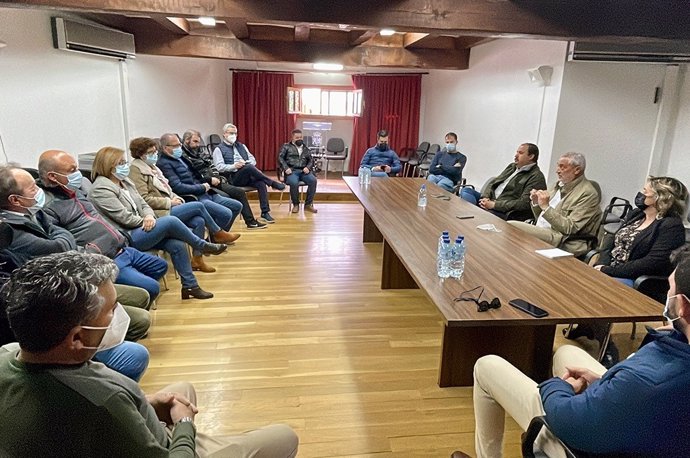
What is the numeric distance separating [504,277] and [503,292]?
195 millimetres

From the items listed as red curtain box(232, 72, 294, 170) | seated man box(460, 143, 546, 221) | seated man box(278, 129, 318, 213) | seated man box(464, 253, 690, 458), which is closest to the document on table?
seated man box(464, 253, 690, 458)

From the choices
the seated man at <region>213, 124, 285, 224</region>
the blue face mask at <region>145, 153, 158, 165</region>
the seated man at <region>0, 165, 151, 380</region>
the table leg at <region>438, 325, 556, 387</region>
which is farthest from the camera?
the seated man at <region>213, 124, 285, 224</region>

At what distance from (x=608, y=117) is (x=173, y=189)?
A: 14.1ft

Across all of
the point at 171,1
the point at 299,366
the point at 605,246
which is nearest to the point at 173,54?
the point at 171,1

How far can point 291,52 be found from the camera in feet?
19.7

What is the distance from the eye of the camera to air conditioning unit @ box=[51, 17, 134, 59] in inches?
152

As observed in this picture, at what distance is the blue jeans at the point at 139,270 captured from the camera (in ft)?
8.40

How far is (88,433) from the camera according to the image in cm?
90

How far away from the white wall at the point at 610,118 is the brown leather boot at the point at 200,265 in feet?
11.3

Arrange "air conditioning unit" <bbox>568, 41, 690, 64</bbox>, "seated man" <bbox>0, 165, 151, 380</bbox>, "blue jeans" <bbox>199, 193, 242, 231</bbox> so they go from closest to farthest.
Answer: "seated man" <bbox>0, 165, 151, 380</bbox> → "air conditioning unit" <bbox>568, 41, 690, 64</bbox> → "blue jeans" <bbox>199, 193, 242, 231</bbox>

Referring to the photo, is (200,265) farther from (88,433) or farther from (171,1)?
(88,433)

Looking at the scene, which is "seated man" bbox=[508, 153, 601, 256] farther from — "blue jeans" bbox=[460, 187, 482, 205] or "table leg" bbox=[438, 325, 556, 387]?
"blue jeans" bbox=[460, 187, 482, 205]

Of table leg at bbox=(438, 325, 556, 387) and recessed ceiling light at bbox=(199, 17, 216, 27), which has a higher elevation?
recessed ceiling light at bbox=(199, 17, 216, 27)

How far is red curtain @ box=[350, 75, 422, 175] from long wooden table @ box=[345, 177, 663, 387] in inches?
224
